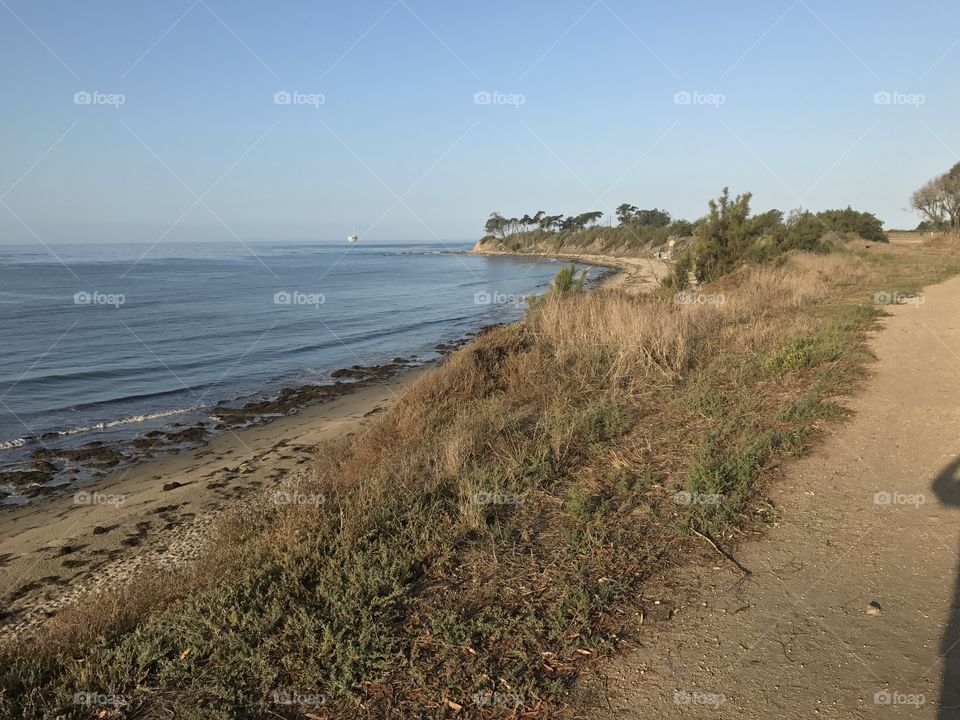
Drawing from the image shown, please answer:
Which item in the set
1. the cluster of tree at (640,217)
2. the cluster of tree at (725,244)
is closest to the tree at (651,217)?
the cluster of tree at (640,217)

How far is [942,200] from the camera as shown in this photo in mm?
49125

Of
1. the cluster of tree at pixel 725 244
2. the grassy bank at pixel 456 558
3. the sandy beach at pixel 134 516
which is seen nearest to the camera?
the grassy bank at pixel 456 558

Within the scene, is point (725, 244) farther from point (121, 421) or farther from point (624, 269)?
point (624, 269)

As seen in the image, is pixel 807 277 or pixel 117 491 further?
pixel 807 277

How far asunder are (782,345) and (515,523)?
7.40 m

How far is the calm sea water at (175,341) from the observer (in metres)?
12.8

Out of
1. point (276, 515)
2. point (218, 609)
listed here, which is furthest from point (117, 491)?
point (218, 609)

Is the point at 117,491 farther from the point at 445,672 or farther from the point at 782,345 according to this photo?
the point at 782,345

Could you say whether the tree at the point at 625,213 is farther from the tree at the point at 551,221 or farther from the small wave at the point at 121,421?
the small wave at the point at 121,421

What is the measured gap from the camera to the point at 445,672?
10.8 feet

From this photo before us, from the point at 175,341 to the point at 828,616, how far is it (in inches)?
842

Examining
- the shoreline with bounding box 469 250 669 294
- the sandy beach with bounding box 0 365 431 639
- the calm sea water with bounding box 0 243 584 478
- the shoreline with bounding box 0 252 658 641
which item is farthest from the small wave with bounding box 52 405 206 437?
the shoreline with bounding box 469 250 669 294

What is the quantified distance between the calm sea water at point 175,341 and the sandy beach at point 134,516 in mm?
2226

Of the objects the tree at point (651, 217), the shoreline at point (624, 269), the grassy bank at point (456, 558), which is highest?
the tree at point (651, 217)
